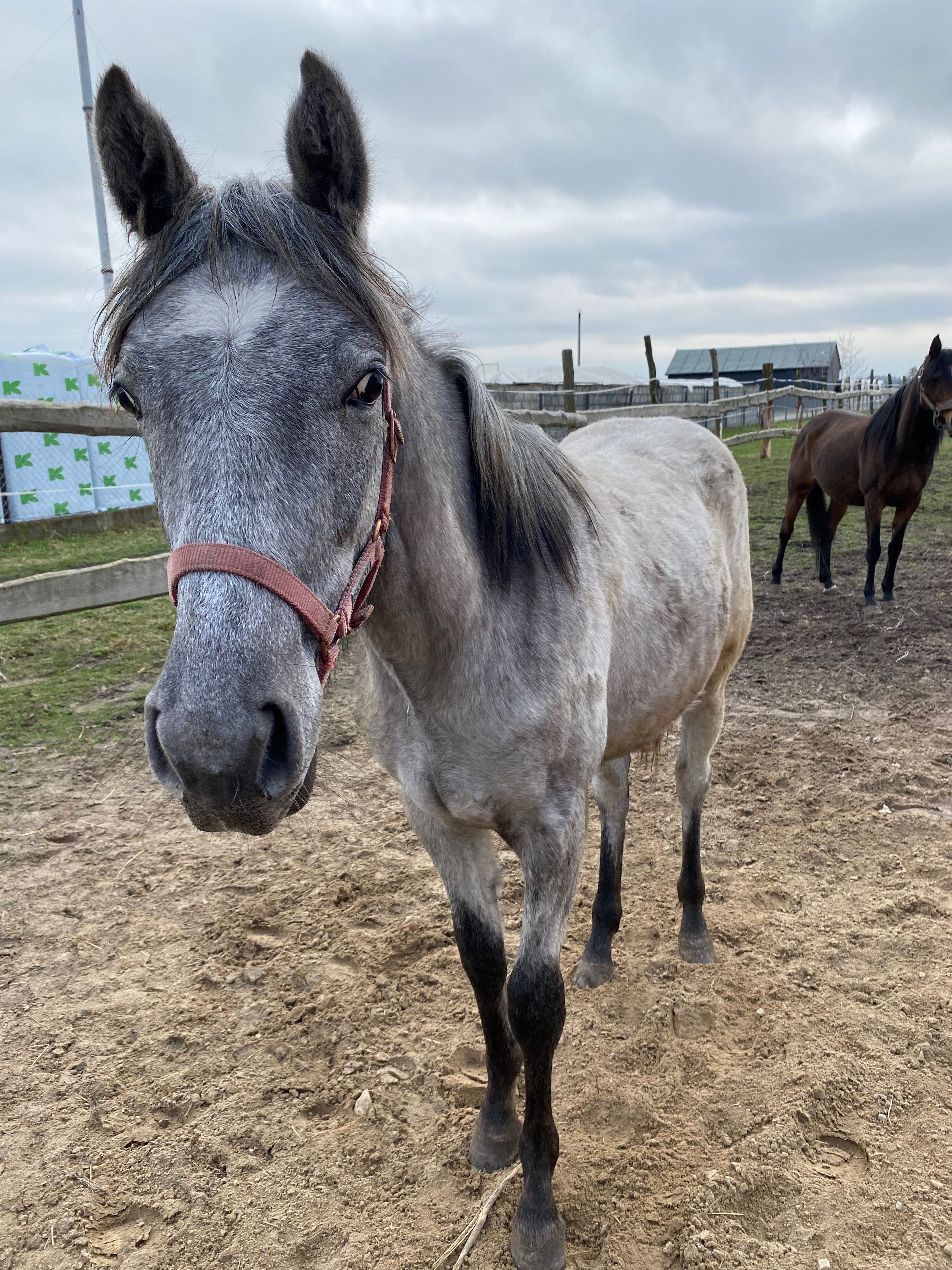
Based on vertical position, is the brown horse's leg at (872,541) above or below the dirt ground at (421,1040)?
above

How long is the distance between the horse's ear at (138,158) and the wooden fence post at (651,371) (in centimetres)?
1774

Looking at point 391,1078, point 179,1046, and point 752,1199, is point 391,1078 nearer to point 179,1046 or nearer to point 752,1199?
point 179,1046

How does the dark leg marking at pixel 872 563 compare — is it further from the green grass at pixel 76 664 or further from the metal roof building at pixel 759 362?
the metal roof building at pixel 759 362

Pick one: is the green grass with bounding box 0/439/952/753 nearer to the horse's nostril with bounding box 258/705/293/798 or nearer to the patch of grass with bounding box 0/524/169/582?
the patch of grass with bounding box 0/524/169/582

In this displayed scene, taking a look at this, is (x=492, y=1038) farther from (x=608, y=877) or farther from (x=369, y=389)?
(x=369, y=389)

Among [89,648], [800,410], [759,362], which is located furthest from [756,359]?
[89,648]

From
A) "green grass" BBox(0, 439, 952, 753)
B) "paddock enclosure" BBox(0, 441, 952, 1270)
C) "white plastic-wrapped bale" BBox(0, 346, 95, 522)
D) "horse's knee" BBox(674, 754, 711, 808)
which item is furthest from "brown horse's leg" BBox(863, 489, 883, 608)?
"white plastic-wrapped bale" BBox(0, 346, 95, 522)

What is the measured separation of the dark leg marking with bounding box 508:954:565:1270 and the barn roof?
60.8m

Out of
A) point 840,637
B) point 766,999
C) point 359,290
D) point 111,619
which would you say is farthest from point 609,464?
point 111,619

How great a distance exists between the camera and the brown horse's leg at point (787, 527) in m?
7.86

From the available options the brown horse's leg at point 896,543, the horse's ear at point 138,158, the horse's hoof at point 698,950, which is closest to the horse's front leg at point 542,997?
the horse's hoof at point 698,950

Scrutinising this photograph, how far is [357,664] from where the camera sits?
7.12 ft

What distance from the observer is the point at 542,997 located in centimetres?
186

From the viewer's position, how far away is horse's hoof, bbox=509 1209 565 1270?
5.83 feet
